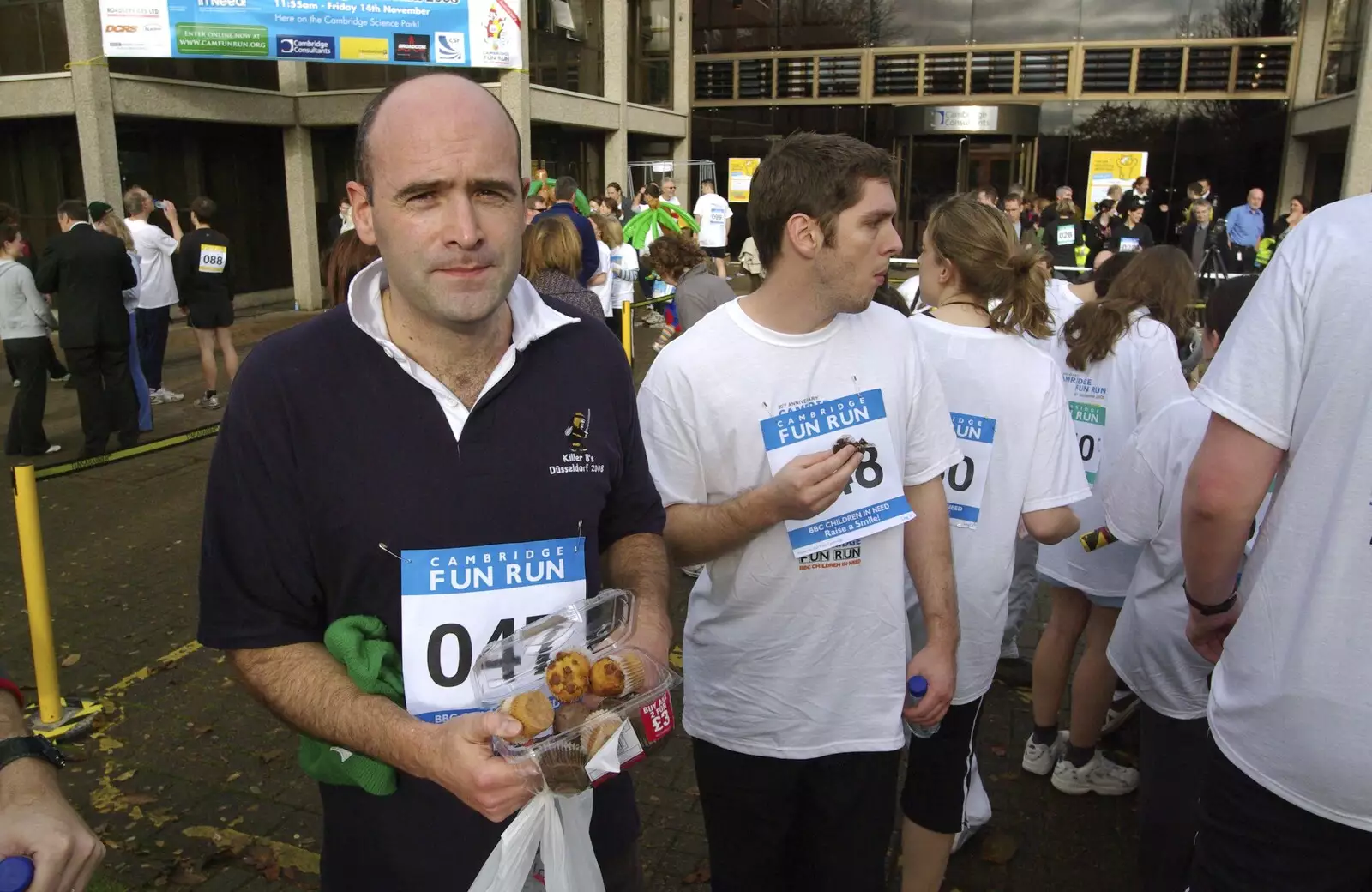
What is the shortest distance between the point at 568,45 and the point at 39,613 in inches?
775

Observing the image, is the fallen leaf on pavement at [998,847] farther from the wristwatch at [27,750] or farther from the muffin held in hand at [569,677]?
the wristwatch at [27,750]

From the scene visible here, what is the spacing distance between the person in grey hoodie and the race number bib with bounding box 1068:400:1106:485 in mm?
8268

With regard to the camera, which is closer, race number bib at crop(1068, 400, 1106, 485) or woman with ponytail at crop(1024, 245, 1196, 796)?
woman with ponytail at crop(1024, 245, 1196, 796)

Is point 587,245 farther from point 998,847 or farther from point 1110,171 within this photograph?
point 1110,171

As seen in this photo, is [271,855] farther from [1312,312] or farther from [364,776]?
[1312,312]

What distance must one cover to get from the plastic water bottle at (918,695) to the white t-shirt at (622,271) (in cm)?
1005

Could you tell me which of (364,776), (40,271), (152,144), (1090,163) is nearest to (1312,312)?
(364,776)

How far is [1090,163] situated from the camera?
22.9m

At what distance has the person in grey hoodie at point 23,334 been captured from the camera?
814 centimetres

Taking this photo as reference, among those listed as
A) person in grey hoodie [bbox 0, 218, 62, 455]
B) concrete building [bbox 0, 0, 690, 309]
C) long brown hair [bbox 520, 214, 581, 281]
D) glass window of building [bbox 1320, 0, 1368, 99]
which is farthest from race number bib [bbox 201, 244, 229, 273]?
glass window of building [bbox 1320, 0, 1368, 99]

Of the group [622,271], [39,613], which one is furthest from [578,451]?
[622,271]

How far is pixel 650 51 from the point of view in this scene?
82.2 ft

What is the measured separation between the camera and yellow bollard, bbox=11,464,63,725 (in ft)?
14.0

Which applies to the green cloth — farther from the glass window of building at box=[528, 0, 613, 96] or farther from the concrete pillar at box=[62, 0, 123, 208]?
the glass window of building at box=[528, 0, 613, 96]
